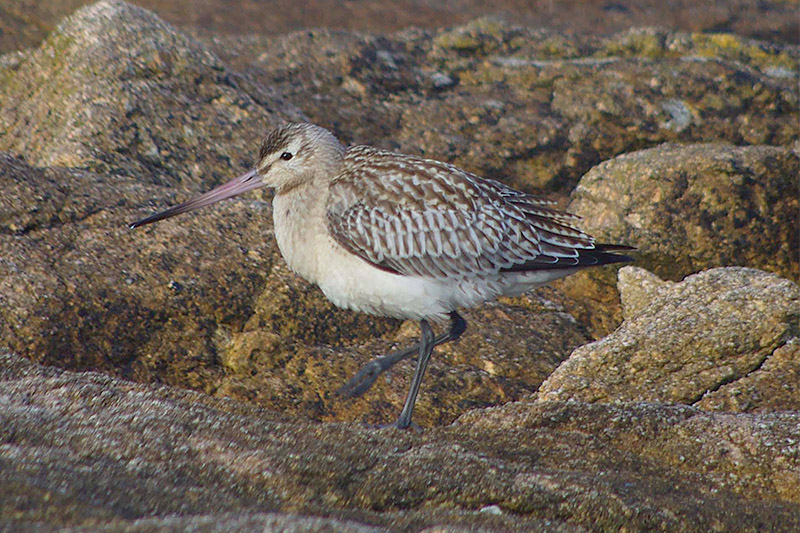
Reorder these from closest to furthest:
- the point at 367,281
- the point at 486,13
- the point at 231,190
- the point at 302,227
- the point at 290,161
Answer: the point at 367,281, the point at 302,227, the point at 290,161, the point at 231,190, the point at 486,13

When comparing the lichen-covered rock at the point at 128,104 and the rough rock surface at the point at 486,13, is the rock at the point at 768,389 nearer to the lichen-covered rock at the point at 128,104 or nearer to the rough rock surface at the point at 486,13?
the lichen-covered rock at the point at 128,104

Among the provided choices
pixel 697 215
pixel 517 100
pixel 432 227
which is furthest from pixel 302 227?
pixel 517 100

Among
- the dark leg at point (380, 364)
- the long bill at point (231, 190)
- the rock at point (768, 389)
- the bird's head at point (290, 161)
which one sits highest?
the bird's head at point (290, 161)

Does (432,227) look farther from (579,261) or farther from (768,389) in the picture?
(768,389)

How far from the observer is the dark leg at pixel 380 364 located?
20.5ft

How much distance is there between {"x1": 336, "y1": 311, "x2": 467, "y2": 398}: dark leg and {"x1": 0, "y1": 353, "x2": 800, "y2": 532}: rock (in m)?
1.13

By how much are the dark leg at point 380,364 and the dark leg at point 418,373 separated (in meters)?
0.08

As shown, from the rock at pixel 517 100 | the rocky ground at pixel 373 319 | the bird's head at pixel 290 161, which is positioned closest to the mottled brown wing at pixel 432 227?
the bird's head at pixel 290 161

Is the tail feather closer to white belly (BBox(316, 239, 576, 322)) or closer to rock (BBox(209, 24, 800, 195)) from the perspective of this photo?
white belly (BBox(316, 239, 576, 322))

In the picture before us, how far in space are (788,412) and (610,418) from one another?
107 centimetres

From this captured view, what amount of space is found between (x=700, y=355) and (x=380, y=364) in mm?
2345

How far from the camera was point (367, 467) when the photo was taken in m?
4.17

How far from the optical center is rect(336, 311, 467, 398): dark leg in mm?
6254

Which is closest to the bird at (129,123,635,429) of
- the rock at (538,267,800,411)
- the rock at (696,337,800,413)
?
the rock at (538,267,800,411)
